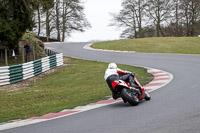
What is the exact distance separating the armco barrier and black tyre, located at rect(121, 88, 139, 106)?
926 cm

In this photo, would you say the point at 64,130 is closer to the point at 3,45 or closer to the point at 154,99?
the point at 154,99

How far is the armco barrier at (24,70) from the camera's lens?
15828mm

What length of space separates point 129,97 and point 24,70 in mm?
10300

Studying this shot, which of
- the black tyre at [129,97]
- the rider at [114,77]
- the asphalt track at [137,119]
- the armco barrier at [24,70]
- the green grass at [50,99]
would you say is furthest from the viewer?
the armco barrier at [24,70]

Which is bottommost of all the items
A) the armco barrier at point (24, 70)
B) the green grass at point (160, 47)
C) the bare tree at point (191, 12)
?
the armco barrier at point (24, 70)

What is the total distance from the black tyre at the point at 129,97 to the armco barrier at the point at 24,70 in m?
9.26

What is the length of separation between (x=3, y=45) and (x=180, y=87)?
49.7 feet

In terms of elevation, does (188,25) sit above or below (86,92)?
above

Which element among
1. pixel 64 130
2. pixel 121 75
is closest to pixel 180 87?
pixel 121 75

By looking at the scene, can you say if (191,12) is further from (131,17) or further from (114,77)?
(114,77)

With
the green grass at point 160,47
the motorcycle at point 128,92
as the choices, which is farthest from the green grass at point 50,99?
the green grass at point 160,47

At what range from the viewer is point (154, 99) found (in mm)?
9055

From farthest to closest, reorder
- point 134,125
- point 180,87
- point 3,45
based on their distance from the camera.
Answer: point 3,45 → point 180,87 → point 134,125

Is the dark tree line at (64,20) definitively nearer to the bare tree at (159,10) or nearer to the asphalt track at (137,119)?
the bare tree at (159,10)
